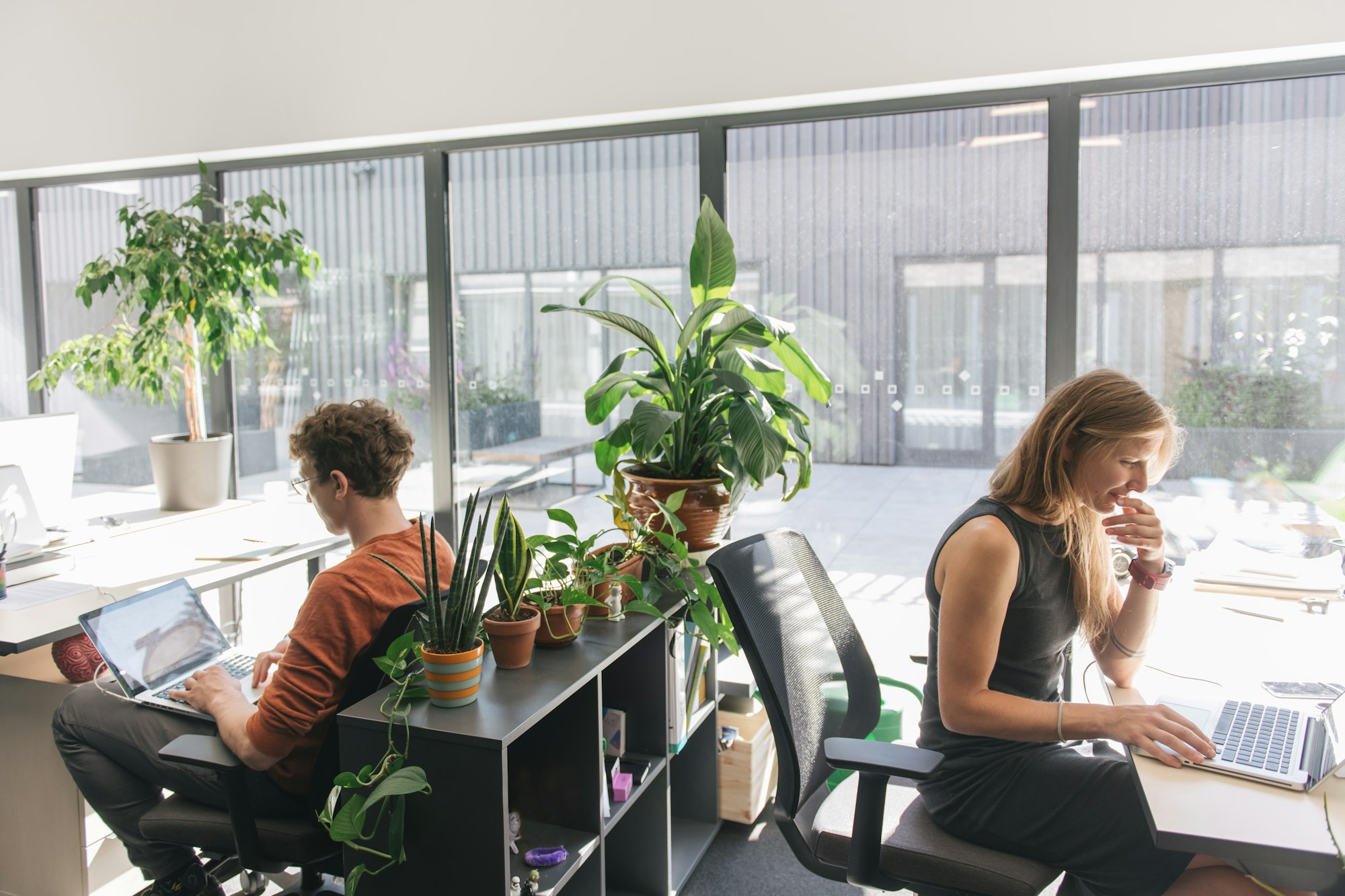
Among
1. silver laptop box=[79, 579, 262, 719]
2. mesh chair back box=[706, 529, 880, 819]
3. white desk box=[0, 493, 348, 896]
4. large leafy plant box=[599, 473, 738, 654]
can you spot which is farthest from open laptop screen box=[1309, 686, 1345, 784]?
white desk box=[0, 493, 348, 896]

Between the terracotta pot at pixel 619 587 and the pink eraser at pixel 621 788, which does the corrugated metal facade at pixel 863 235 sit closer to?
the terracotta pot at pixel 619 587

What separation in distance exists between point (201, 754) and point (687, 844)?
1.33 m

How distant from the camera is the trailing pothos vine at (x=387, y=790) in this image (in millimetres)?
1507

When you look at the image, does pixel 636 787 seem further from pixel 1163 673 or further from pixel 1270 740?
pixel 1270 740

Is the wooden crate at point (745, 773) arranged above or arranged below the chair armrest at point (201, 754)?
below


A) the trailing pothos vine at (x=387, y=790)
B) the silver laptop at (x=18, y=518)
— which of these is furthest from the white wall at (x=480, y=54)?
the trailing pothos vine at (x=387, y=790)

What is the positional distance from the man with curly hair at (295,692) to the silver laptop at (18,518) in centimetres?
92

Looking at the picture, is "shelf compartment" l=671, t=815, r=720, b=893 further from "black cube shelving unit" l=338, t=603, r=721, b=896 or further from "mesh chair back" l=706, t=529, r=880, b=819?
"mesh chair back" l=706, t=529, r=880, b=819

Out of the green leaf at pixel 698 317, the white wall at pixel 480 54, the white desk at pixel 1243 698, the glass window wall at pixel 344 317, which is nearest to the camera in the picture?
the white desk at pixel 1243 698

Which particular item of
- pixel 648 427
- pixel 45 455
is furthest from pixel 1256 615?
pixel 45 455

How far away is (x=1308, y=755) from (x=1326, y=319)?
1718 mm

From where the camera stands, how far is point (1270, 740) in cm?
150

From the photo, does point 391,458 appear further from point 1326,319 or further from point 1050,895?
point 1326,319

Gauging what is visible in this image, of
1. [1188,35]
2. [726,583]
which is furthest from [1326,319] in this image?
[726,583]
